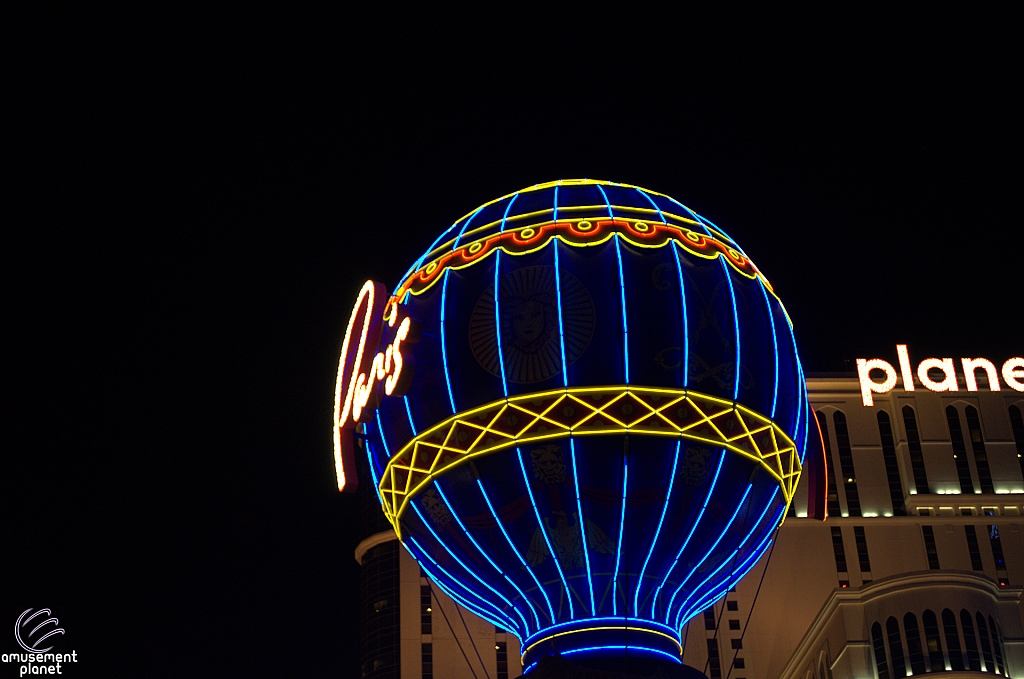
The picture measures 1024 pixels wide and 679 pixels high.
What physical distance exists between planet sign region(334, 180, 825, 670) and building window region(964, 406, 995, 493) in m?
53.3

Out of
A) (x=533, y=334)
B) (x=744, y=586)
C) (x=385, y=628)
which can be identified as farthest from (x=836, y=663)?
(x=385, y=628)

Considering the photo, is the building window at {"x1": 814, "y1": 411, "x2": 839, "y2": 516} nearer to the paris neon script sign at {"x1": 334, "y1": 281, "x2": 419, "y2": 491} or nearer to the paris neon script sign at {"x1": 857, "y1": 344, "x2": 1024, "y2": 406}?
the paris neon script sign at {"x1": 857, "y1": 344, "x2": 1024, "y2": 406}

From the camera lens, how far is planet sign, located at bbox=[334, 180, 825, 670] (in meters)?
27.4

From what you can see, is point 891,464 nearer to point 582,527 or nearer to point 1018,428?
point 1018,428

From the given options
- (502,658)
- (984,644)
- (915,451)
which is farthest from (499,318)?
(915,451)

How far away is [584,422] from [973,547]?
56.2 meters

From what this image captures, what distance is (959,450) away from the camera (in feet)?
263

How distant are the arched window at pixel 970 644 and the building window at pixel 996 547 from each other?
28.8 m

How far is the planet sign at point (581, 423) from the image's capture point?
27.4 meters

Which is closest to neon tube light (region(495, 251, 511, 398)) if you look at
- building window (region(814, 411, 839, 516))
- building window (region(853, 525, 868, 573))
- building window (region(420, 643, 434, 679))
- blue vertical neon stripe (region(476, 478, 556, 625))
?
blue vertical neon stripe (region(476, 478, 556, 625))

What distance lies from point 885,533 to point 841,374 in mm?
9670

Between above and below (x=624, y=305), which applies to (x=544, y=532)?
below

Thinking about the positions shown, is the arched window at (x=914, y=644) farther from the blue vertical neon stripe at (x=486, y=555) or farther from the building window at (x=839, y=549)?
the building window at (x=839, y=549)

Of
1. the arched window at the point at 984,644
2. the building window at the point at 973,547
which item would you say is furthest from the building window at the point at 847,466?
the arched window at the point at 984,644
